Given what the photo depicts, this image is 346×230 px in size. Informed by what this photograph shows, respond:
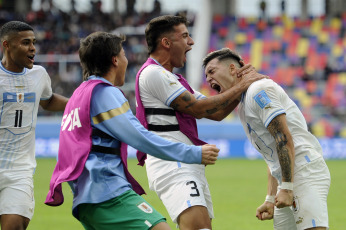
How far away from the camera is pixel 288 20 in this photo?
3225 centimetres

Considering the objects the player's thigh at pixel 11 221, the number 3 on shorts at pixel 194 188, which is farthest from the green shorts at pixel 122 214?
the player's thigh at pixel 11 221

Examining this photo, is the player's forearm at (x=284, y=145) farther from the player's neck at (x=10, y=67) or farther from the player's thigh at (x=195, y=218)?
the player's neck at (x=10, y=67)

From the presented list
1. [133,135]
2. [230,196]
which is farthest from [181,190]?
[230,196]

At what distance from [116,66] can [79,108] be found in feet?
1.45

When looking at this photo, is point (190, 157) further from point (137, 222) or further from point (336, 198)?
point (336, 198)

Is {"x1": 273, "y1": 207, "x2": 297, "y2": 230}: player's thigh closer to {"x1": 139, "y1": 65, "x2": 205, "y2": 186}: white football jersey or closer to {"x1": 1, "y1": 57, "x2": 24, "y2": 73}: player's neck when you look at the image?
{"x1": 139, "y1": 65, "x2": 205, "y2": 186}: white football jersey

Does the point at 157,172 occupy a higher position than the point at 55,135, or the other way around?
the point at 157,172

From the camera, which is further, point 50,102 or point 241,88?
point 50,102

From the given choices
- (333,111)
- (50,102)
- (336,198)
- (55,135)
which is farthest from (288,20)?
(50,102)

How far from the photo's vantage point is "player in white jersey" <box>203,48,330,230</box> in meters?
4.74

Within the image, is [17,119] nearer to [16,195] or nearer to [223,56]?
[16,195]

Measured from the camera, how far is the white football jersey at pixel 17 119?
19.1 ft

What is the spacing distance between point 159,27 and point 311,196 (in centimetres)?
203

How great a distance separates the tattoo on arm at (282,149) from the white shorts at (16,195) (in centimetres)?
237
